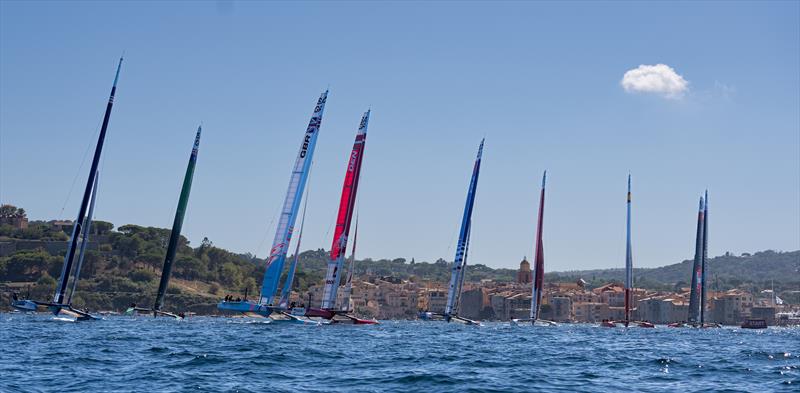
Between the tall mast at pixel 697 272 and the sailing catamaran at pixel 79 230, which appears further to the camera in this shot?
the tall mast at pixel 697 272

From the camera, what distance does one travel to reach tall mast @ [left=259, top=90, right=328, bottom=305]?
72.7 m

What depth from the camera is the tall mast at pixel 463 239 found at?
320 ft

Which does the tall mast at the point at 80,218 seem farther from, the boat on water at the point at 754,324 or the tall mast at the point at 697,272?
the boat on water at the point at 754,324

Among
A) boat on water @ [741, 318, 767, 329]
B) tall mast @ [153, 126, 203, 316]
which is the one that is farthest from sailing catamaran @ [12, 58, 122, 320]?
boat on water @ [741, 318, 767, 329]

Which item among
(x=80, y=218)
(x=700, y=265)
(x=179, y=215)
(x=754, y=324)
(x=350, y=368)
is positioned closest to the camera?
(x=350, y=368)

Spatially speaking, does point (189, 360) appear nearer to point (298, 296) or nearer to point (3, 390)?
point (3, 390)

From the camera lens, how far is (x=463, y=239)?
98.3 m

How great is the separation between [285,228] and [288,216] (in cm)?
110

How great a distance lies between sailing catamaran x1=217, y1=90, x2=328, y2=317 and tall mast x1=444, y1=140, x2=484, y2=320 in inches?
1045

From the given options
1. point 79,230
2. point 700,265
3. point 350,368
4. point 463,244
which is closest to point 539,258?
point 463,244

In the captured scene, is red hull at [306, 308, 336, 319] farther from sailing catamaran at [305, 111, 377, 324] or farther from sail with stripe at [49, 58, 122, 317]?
sail with stripe at [49, 58, 122, 317]

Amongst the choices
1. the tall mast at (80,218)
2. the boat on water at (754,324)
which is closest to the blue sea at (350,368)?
the tall mast at (80,218)

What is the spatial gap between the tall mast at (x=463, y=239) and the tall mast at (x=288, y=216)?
2667cm

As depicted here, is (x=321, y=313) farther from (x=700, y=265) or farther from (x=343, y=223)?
(x=700, y=265)
